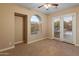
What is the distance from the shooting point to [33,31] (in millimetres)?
4180

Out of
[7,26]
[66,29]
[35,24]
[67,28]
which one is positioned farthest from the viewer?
[35,24]

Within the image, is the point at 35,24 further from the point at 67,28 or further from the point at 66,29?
the point at 67,28

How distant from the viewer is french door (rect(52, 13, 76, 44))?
95.8 inches

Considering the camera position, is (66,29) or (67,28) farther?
(66,29)

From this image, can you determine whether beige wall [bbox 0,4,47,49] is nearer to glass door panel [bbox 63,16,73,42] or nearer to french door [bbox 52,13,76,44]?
french door [bbox 52,13,76,44]

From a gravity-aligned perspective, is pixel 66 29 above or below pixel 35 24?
below

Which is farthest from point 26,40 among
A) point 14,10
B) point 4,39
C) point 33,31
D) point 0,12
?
point 0,12

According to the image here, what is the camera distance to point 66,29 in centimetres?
259

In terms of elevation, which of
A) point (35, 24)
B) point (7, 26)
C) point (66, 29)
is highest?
point (35, 24)

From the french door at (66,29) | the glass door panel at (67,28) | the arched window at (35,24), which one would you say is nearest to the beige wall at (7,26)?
the arched window at (35,24)

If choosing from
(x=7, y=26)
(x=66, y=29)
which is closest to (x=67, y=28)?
(x=66, y=29)

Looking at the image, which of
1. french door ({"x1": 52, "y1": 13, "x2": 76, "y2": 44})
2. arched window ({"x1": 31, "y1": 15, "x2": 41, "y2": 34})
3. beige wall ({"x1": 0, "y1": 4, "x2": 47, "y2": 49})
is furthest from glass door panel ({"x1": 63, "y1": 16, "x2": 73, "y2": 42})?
arched window ({"x1": 31, "y1": 15, "x2": 41, "y2": 34})

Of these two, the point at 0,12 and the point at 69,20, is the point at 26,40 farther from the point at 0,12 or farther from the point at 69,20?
the point at 69,20

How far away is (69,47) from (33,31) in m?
1.98
